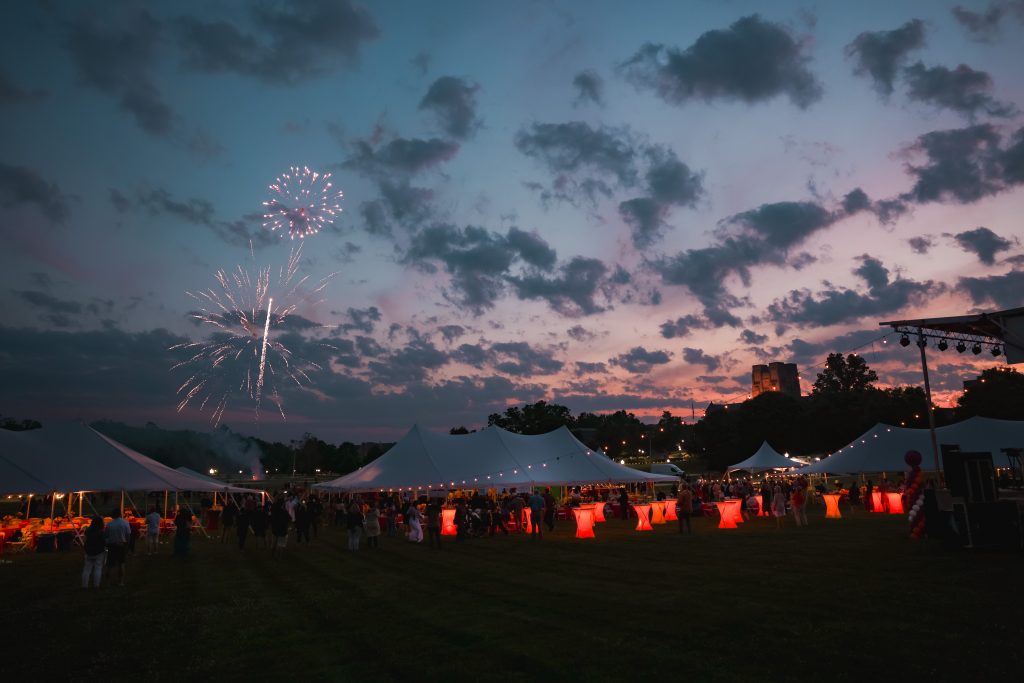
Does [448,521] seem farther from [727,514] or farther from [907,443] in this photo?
[907,443]

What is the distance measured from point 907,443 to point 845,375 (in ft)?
265

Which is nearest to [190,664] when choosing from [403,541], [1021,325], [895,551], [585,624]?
[585,624]

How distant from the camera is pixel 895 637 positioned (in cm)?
632

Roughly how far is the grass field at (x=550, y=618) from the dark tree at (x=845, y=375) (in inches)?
3843

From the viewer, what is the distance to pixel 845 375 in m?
103

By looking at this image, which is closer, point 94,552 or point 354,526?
point 94,552

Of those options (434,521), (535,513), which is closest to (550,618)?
(434,521)

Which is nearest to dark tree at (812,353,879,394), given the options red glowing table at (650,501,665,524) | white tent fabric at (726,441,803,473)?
white tent fabric at (726,441,803,473)

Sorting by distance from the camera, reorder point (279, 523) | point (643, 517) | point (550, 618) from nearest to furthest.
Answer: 1. point (550, 618)
2. point (279, 523)
3. point (643, 517)

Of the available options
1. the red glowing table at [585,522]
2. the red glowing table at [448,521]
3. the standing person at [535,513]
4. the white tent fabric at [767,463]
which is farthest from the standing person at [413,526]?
the white tent fabric at [767,463]

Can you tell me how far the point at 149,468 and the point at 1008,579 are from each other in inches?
859

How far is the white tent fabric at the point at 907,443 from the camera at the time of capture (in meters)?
28.4

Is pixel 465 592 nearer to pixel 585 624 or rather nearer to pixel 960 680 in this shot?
pixel 585 624

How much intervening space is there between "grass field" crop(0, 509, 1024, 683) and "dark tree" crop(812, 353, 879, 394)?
97.6 meters
